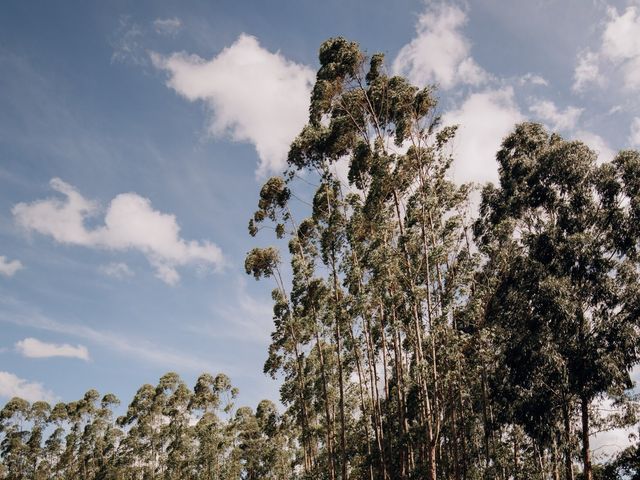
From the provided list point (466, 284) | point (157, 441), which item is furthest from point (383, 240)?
point (157, 441)

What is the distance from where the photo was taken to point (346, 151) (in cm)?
2188

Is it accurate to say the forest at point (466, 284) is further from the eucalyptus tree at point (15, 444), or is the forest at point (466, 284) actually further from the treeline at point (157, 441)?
the eucalyptus tree at point (15, 444)

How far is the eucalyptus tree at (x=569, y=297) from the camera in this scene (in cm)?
1683

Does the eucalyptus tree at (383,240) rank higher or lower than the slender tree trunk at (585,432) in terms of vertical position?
higher

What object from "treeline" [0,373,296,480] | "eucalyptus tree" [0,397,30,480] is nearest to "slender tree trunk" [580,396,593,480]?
"treeline" [0,373,296,480]

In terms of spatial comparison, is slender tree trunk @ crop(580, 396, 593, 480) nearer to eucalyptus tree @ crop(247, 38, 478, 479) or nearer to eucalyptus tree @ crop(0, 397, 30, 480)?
eucalyptus tree @ crop(247, 38, 478, 479)

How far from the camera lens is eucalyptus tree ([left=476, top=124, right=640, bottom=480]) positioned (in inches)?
663

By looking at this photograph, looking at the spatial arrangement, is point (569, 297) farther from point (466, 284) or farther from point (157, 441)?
point (157, 441)

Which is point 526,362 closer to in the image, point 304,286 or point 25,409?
point 304,286

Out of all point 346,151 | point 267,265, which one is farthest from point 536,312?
point 267,265

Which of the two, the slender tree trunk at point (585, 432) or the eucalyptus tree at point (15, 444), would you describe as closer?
the slender tree trunk at point (585, 432)

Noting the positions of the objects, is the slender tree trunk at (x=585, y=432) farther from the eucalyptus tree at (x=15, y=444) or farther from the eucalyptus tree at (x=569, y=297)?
the eucalyptus tree at (x=15, y=444)

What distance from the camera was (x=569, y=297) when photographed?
57.1 ft

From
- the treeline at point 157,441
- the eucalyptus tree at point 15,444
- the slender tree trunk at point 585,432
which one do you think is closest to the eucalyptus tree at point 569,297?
the slender tree trunk at point 585,432
